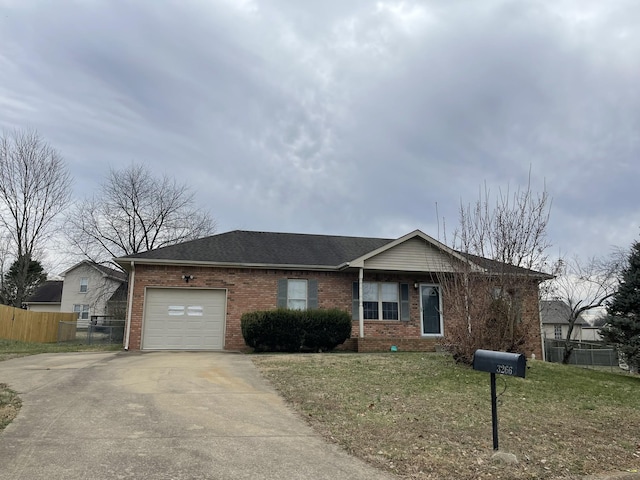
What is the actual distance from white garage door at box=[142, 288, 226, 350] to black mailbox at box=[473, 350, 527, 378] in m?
12.4

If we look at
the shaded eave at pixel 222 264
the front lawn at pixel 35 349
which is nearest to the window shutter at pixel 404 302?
the shaded eave at pixel 222 264

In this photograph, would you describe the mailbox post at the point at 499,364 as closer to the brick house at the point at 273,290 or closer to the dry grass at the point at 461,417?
the dry grass at the point at 461,417

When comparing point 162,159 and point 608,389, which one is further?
point 162,159

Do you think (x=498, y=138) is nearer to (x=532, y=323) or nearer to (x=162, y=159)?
(x=532, y=323)

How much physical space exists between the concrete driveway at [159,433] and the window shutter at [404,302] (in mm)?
9343

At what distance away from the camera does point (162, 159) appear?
59.2ft

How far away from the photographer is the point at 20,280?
2989 cm

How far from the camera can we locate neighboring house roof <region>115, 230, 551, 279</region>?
632 inches

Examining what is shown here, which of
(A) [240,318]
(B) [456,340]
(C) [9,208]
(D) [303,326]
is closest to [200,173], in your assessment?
(A) [240,318]

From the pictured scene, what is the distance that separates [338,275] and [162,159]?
8154 millimetres

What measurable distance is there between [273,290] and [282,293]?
1.12 feet

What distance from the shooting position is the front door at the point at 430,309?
690 inches

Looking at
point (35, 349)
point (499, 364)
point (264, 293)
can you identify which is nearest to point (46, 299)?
point (35, 349)

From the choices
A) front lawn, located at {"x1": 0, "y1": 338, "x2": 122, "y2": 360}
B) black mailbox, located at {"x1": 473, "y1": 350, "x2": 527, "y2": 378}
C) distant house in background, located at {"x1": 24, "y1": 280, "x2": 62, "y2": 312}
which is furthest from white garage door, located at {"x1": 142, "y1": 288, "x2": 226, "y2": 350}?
distant house in background, located at {"x1": 24, "y1": 280, "x2": 62, "y2": 312}
